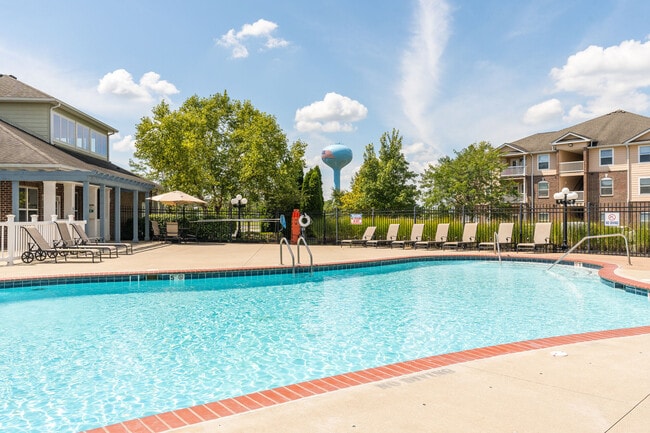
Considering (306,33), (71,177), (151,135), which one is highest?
(306,33)

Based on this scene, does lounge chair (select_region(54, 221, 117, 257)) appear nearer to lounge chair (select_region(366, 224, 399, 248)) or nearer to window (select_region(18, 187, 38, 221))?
window (select_region(18, 187, 38, 221))

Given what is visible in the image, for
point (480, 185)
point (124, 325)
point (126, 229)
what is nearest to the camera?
point (124, 325)

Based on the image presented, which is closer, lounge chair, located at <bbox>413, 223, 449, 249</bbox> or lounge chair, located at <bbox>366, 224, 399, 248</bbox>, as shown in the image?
lounge chair, located at <bbox>413, 223, 449, 249</bbox>

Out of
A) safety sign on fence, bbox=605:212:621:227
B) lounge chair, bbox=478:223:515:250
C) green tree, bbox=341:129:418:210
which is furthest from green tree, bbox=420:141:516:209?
safety sign on fence, bbox=605:212:621:227

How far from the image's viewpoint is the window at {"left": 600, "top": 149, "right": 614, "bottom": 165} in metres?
33.5

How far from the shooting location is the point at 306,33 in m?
17.2

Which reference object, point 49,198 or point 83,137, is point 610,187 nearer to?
point 83,137

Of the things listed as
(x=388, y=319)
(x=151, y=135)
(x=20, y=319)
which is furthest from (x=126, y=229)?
(x=388, y=319)

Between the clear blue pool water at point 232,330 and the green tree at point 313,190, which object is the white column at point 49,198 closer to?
the clear blue pool water at point 232,330

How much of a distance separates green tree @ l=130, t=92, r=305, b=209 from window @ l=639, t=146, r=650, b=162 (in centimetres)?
2327

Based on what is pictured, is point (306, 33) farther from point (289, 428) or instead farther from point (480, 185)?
point (480, 185)

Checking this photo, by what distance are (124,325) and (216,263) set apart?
6.07 metres

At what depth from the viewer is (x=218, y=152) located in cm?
2680

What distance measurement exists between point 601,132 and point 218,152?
28.0 metres
